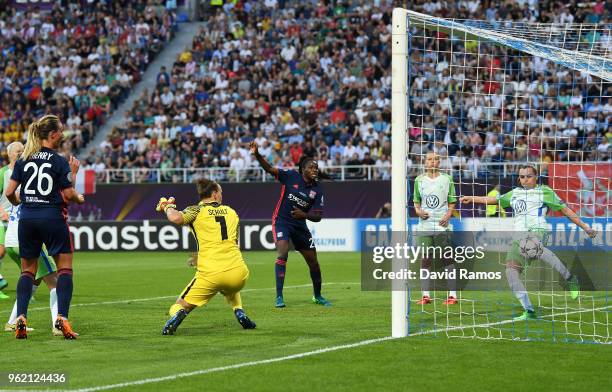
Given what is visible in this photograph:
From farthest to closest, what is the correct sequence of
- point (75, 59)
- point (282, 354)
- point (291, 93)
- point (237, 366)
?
point (75, 59) < point (291, 93) < point (282, 354) < point (237, 366)

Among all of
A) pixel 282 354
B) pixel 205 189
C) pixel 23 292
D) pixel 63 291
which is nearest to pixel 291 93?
pixel 205 189

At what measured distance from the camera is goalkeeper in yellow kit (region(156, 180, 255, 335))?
1120 cm

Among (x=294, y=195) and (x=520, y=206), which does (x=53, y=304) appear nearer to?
(x=294, y=195)

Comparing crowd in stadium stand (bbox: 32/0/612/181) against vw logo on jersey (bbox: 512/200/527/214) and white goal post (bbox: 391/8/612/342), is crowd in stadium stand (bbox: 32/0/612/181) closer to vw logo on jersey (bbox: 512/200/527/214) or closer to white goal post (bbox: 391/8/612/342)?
vw logo on jersey (bbox: 512/200/527/214)

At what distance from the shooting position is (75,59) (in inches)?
1559

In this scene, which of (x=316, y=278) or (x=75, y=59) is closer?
(x=316, y=278)

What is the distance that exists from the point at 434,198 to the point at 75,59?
2782 centimetres

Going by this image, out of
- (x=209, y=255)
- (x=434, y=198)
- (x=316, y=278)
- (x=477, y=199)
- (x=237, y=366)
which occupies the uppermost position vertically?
(x=477, y=199)

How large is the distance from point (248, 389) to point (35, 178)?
3.93 m

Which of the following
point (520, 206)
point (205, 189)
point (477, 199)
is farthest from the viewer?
point (520, 206)

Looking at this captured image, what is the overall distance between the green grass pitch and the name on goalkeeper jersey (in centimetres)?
89

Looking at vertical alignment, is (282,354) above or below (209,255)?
below

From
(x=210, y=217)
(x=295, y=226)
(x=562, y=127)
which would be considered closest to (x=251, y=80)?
(x=562, y=127)

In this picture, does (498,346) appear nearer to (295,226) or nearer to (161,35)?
(295,226)
